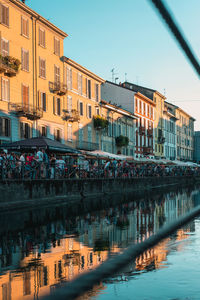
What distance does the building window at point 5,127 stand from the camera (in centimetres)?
3067

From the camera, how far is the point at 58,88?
1516 inches

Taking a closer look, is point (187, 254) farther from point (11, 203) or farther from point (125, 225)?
point (11, 203)

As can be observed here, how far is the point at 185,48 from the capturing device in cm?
197

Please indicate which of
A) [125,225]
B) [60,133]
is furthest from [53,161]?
[60,133]

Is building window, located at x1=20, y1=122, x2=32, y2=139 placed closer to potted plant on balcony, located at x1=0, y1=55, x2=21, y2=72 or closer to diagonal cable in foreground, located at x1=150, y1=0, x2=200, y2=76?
potted plant on balcony, located at x1=0, y1=55, x2=21, y2=72

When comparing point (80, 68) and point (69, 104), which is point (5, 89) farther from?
point (80, 68)

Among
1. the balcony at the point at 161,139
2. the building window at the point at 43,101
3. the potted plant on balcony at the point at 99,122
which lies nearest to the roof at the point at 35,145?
the building window at the point at 43,101

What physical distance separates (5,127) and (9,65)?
4.53 meters

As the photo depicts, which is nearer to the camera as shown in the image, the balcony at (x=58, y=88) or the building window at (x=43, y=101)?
the building window at (x=43, y=101)

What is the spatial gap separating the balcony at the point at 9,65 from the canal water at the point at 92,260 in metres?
20.0

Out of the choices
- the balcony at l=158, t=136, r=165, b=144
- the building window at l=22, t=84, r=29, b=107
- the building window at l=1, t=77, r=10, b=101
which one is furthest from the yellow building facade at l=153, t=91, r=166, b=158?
the building window at l=1, t=77, r=10, b=101

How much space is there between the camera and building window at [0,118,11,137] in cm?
3067

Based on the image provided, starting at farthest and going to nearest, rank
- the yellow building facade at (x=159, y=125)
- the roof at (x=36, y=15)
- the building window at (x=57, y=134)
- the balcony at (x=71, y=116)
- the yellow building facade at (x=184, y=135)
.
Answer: the yellow building facade at (x=184, y=135) < the yellow building facade at (x=159, y=125) < the balcony at (x=71, y=116) < the building window at (x=57, y=134) < the roof at (x=36, y=15)

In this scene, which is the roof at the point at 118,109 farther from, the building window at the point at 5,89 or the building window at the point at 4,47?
the building window at the point at 5,89
